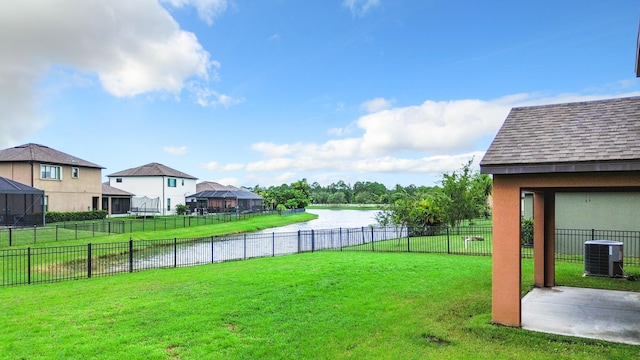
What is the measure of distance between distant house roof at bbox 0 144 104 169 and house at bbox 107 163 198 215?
1173cm

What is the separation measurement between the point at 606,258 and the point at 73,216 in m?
38.2

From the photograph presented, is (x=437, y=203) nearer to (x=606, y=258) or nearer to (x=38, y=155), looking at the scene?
(x=606, y=258)

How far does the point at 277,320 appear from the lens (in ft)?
24.7

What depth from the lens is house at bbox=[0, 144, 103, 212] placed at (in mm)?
33719

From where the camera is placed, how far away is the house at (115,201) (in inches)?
1726

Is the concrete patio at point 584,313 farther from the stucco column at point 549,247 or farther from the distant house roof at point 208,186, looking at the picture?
the distant house roof at point 208,186

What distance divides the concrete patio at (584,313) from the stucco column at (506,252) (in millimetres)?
448

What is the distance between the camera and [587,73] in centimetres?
1708

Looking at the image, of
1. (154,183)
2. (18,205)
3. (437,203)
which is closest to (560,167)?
(437,203)

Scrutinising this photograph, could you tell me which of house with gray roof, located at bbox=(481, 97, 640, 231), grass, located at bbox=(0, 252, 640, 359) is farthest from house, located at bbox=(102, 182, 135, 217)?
house with gray roof, located at bbox=(481, 97, 640, 231)

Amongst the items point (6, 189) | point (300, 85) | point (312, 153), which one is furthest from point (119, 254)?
point (312, 153)

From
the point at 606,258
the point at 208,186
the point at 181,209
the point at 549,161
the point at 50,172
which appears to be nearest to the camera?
the point at 549,161

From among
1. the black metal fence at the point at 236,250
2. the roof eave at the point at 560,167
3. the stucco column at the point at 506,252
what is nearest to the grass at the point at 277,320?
the stucco column at the point at 506,252

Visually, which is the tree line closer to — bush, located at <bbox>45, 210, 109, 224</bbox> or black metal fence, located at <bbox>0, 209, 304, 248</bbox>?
black metal fence, located at <bbox>0, 209, 304, 248</bbox>
